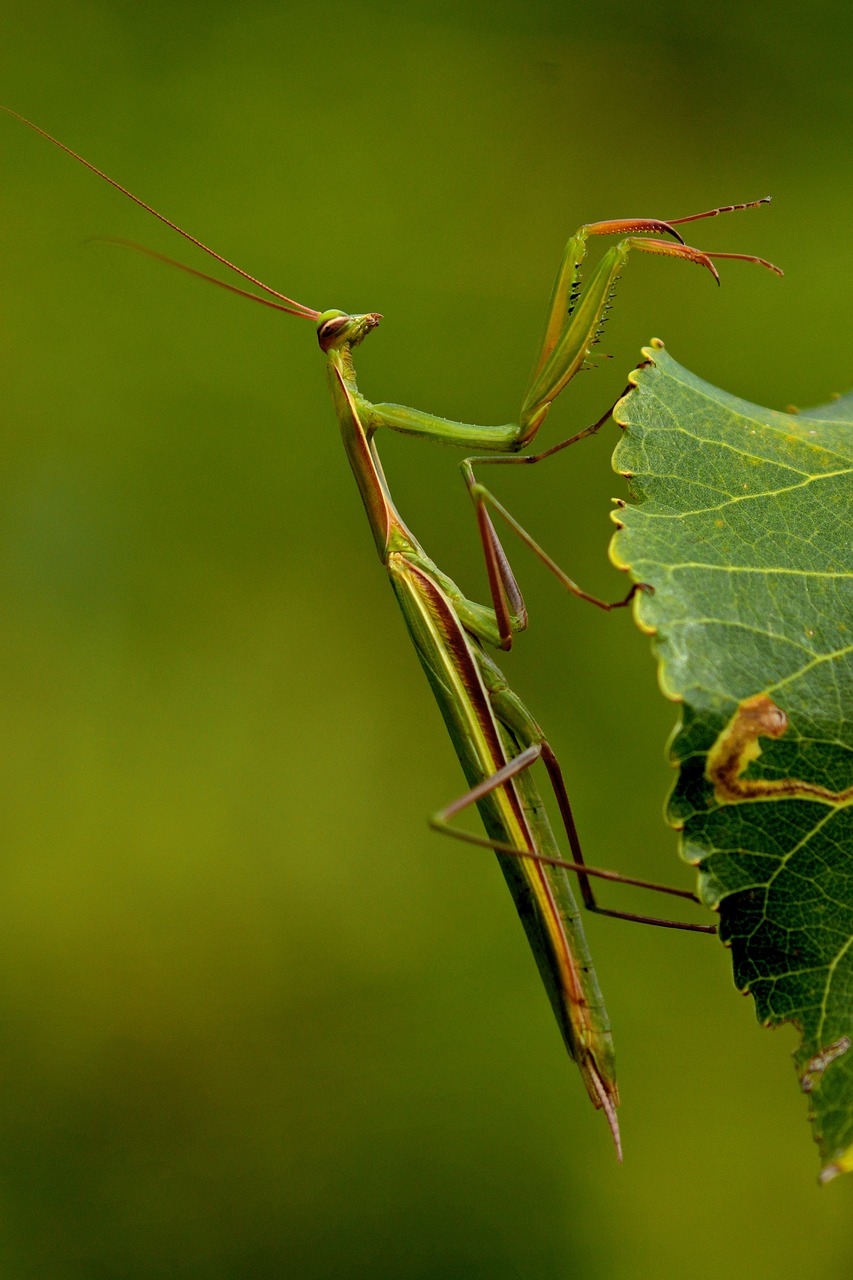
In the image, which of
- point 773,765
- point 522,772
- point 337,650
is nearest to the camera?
point 773,765

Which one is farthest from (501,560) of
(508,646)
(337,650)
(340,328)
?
(337,650)

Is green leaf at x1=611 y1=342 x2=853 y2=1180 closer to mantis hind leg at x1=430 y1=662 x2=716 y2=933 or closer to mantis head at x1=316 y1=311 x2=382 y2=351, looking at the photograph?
mantis hind leg at x1=430 y1=662 x2=716 y2=933

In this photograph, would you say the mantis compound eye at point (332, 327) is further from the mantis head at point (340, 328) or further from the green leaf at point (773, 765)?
the green leaf at point (773, 765)

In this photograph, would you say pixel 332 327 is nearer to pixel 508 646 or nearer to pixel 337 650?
pixel 508 646

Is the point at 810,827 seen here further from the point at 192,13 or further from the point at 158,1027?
the point at 192,13

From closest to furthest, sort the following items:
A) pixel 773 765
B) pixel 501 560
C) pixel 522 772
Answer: pixel 773 765, pixel 522 772, pixel 501 560

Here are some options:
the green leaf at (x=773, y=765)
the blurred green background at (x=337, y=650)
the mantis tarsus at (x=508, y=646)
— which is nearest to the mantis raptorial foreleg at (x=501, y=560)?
the mantis tarsus at (x=508, y=646)
